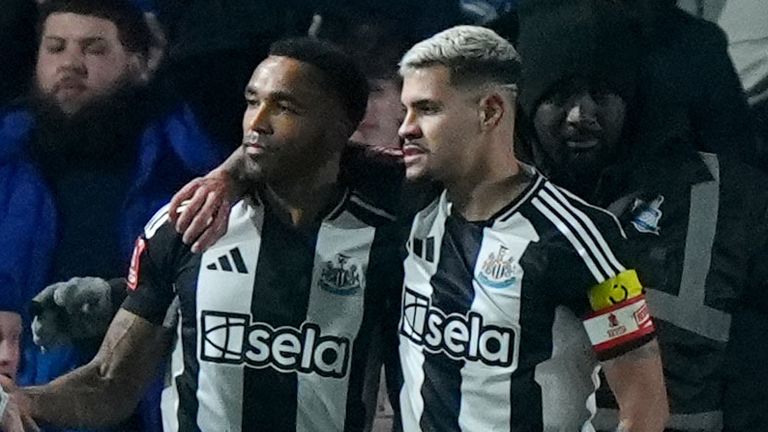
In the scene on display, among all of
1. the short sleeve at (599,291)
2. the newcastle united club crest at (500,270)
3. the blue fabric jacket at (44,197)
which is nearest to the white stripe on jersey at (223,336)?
the blue fabric jacket at (44,197)

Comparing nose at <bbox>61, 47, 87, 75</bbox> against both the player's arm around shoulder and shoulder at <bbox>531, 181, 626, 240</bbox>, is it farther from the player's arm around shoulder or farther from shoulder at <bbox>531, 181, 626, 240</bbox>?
shoulder at <bbox>531, 181, 626, 240</bbox>

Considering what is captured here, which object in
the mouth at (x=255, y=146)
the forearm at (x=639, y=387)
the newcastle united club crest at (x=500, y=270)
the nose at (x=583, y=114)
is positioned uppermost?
the nose at (x=583, y=114)

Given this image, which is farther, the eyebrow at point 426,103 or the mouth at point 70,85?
the mouth at point 70,85

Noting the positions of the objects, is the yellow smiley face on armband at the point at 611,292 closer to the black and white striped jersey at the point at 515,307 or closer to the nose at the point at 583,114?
the black and white striped jersey at the point at 515,307

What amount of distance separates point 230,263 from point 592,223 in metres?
0.47

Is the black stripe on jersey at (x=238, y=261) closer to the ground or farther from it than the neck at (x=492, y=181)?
closer to the ground

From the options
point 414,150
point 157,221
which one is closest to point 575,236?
point 414,150

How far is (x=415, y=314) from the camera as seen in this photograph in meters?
1.49

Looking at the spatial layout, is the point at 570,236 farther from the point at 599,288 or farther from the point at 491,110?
the point at 491,110

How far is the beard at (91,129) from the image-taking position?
1546 millimetres

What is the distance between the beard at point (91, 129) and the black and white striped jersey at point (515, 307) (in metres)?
0.44

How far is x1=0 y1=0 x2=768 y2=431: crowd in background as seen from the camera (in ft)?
4.88

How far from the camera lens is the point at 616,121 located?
1.49 m

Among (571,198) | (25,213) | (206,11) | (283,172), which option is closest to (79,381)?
(25,213)
